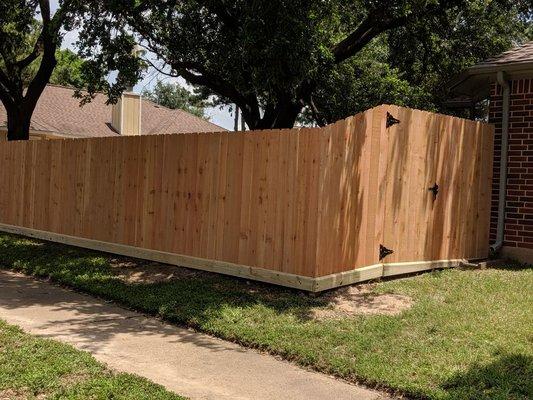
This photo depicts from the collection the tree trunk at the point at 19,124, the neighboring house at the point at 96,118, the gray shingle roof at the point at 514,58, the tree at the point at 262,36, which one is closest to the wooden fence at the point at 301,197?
the gray shingle roof at the point at 514,58

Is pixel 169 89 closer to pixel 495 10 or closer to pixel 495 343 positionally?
pixel 495 10

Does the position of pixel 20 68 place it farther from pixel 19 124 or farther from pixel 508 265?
pixel 508 265

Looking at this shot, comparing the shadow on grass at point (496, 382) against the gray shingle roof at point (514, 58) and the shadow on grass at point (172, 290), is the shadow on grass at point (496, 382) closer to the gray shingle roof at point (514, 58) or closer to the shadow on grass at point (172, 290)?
the shadow on grass at point (172, 290)

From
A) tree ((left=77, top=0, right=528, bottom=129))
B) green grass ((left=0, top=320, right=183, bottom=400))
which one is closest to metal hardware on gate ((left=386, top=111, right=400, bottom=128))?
tree ((left=77, top=0, right=528, bottom=129))

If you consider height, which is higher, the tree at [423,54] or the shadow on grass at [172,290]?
the tree at [423,54]

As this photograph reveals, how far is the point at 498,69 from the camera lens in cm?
913

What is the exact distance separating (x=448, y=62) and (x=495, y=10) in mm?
1815

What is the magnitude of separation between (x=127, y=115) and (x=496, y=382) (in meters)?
23.1

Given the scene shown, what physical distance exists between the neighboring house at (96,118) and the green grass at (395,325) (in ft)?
47.6

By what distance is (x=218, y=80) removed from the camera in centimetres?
1145

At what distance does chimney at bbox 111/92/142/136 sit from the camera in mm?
25141

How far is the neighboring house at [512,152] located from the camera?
9023 millimetres

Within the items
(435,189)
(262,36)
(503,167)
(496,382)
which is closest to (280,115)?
(262,36)

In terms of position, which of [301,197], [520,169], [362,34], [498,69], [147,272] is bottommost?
[147,272]
